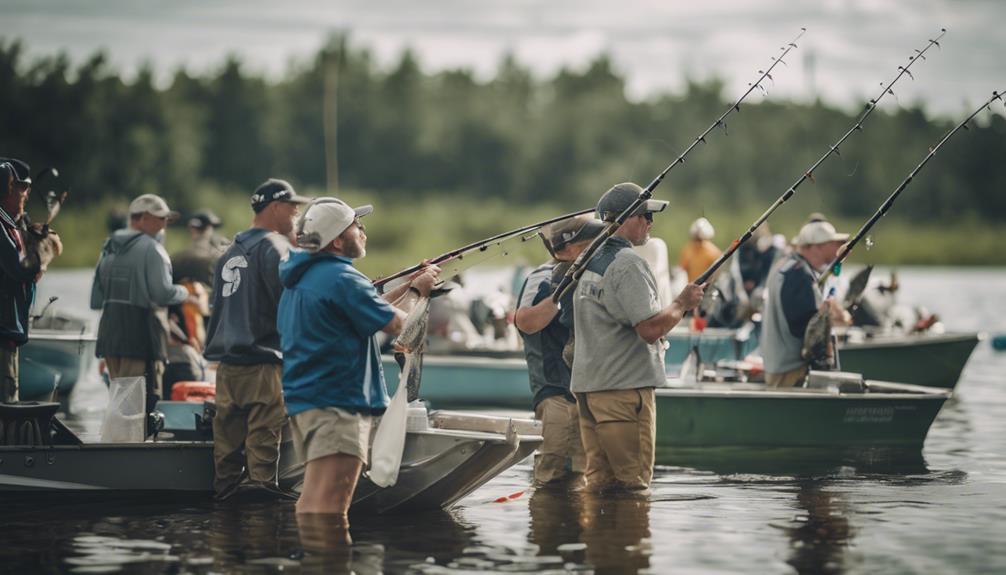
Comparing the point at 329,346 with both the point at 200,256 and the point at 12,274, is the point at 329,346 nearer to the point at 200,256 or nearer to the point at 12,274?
the point at 12,274

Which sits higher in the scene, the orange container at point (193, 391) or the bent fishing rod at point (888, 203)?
the bent fishing rod at point (888, 203)

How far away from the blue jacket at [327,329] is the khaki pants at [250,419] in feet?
4.89

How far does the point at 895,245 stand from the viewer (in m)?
71.6

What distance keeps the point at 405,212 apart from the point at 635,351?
60.3 m

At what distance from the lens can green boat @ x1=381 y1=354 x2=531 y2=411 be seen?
57.5 ft

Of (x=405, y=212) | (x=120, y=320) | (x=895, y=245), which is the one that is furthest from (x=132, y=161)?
(x=120, y=320)

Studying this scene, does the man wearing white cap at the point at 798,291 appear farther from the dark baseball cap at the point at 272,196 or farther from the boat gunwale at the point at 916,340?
the boat gunwale at the point at 916,340

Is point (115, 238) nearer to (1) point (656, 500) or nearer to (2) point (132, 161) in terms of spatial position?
(1) point (656, 500)

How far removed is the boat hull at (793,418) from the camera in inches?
512

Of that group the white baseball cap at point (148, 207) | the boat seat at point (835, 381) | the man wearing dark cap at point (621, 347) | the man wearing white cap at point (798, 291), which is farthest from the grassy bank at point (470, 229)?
the man wearing dark cap at point (621, 347)

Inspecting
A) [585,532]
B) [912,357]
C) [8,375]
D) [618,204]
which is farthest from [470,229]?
[585,532]

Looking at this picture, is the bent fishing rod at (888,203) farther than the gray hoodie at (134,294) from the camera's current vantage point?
No

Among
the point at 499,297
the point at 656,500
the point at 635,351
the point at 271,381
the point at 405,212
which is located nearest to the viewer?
the point at 635,351

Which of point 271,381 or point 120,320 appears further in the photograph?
point 120,320
